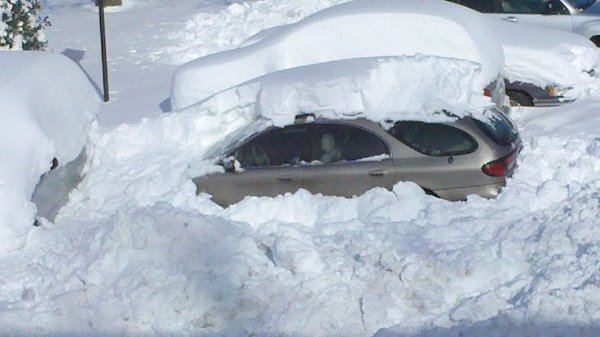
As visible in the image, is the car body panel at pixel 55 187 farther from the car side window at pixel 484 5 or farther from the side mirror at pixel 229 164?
the car side window at pixel 484 5

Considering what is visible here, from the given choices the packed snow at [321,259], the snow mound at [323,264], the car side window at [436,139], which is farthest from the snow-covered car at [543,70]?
the car side window at [436,139]

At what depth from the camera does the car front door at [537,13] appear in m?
16.5

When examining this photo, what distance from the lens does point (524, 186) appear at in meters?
9.91

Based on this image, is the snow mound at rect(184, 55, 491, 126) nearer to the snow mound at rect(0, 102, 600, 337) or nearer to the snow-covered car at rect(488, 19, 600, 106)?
the snow mound at rect(0, 102, 600, 337)

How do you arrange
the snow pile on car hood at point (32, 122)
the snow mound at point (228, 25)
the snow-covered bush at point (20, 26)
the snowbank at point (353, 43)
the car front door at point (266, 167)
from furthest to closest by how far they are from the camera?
1. the snow mound at point (228, 25)
2. the snow-covered bush at point (20, 26)
3. the snowbank at point (353, 43)
4. the car front door at point (266, 167)
5. the snow pile on car hood at point (32, 122)

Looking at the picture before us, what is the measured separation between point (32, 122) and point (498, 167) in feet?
14.6

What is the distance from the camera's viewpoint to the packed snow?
25.9 feet

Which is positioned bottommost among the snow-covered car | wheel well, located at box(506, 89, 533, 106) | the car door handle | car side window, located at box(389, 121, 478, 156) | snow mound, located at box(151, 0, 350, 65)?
snow mound, located at box(151, 0, 350, 65)

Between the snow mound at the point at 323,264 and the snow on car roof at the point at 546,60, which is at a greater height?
the snow mound at the point at 323,264

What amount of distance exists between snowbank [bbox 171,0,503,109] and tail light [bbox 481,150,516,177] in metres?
2.69

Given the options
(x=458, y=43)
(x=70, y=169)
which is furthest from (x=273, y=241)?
(x=458, y=43)

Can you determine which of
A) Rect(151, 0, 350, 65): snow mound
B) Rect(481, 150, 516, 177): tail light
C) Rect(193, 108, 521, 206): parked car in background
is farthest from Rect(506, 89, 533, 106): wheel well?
Rect(151, 0, 350, 65): snow mound

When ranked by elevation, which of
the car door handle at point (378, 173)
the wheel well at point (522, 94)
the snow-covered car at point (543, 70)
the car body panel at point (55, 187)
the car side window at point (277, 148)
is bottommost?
the wheel well at point (522, 94)

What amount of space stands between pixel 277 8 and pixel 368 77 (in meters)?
10.1
